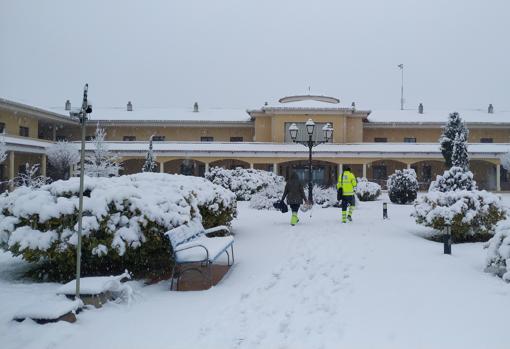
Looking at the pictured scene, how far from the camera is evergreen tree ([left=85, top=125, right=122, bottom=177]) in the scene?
26.1 metres

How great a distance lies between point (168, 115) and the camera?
121ft

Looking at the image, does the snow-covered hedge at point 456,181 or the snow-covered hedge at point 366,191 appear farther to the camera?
the snow-covered hedge at point 366,191

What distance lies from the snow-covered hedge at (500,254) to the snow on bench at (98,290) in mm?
5382

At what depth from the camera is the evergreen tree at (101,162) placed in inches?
1028

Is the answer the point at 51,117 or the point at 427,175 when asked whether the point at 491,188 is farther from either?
the point at 51,117

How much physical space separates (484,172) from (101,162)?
90.8ft

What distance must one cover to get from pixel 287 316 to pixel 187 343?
3.99 feet

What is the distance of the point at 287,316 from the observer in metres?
4.82

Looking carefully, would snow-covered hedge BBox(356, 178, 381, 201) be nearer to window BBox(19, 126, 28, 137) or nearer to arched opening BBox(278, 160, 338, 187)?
arched opening BBox(278, 160, 338, 187)

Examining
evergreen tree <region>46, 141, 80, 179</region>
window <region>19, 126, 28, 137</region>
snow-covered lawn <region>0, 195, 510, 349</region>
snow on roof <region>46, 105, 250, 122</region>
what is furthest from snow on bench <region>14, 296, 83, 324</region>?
snow on roof <region>46, 105, 250, 122</region>

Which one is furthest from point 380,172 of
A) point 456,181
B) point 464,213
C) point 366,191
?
point 464,213

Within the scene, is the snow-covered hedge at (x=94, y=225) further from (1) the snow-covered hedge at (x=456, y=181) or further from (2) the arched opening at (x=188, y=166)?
(2) the arched opening at (x=188, y=166)

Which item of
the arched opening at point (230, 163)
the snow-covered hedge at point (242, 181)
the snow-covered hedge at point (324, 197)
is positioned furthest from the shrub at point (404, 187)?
the arched opening at point (230, 163)

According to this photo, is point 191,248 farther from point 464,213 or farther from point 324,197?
point 324,197
